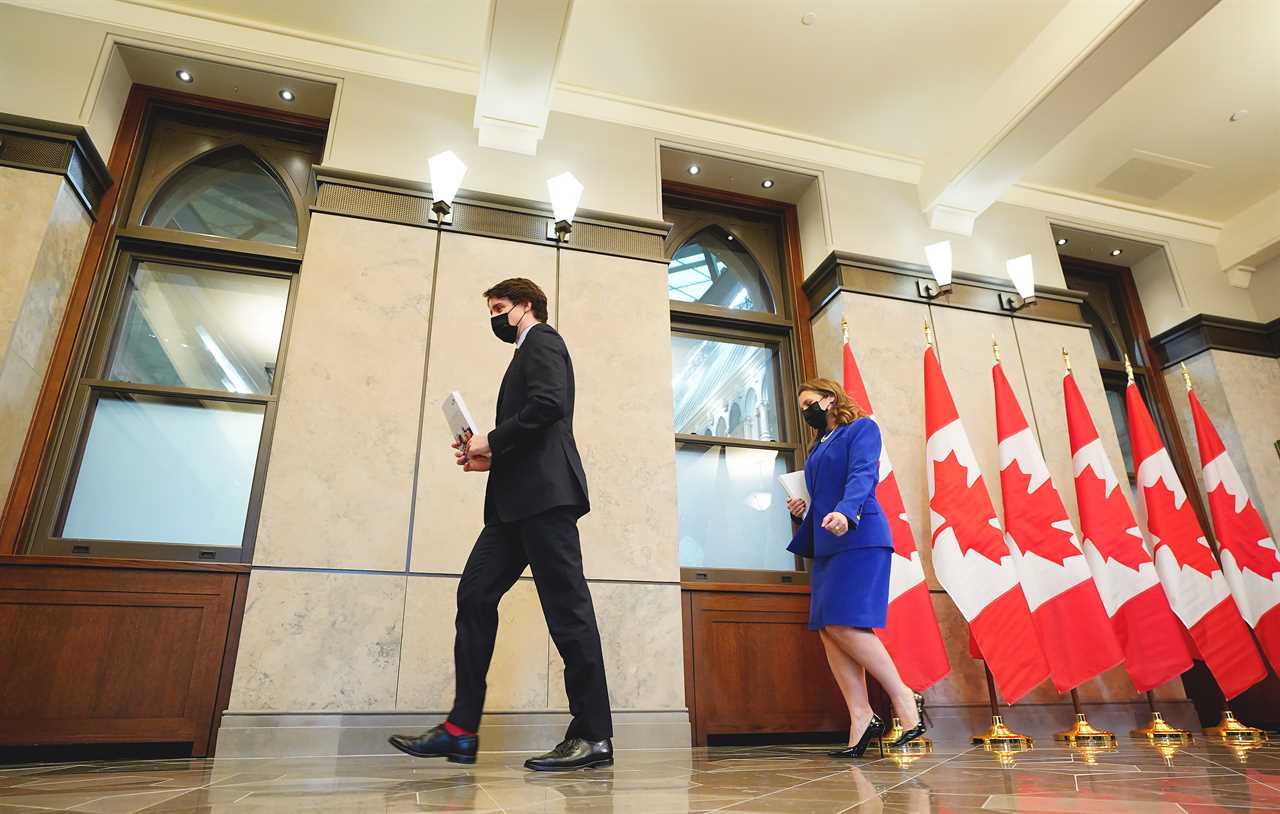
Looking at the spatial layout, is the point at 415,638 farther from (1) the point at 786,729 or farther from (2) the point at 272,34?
(2) the point at 272,34

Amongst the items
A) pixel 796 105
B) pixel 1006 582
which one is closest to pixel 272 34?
pixel 796 105

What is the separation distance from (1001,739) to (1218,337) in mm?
3825

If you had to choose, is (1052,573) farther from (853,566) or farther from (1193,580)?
(853,566)

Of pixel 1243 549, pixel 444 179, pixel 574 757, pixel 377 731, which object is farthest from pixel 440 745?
pixel 1243 549

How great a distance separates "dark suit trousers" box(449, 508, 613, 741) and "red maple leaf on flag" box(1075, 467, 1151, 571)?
3.14 metres

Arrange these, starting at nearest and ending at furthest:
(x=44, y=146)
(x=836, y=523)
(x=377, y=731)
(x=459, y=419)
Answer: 1. (x=459, y=419)
2. (x=836, y=523)
3. (x=377, y=731)
4. (x=44, y=146)

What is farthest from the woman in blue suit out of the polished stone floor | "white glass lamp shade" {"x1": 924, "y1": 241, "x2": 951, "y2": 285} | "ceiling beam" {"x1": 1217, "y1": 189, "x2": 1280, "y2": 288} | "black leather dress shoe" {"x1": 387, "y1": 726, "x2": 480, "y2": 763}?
"ceiling beam" {"x1": 1217, "y1": 189, "x2": 1280, "y2": 288}

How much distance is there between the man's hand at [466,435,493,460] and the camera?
2.30 meters

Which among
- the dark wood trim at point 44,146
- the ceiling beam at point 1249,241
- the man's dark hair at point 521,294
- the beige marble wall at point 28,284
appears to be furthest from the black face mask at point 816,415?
the ceiling beam at point 1249,241

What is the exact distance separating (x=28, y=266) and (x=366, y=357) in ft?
4.73

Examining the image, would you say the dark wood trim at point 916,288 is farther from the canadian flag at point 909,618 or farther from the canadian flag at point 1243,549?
the canadian flag at point 909,618

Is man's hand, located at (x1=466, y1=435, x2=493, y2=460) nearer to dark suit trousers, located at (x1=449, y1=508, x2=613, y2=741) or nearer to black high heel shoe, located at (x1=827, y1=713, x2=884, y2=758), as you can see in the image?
dark suit trousers, located at (x1=449, y1=508, x2=613, y2=741)

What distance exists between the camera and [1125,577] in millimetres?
3918

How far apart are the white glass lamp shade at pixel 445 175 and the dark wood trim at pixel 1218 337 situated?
5182 millimetres
